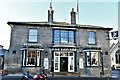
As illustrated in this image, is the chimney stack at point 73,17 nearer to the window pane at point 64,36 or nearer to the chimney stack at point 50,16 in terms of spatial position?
the window pane at point 64,36

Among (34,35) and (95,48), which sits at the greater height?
(34,35)

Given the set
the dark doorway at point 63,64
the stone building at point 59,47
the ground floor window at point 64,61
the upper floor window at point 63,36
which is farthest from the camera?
the upper floor window at point 63,36

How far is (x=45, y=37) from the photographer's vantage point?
66.0ft

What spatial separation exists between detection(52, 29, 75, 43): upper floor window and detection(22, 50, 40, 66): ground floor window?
2772 mm

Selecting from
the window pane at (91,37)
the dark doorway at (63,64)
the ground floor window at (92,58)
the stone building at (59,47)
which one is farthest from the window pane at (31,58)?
the window pane at (91,37)

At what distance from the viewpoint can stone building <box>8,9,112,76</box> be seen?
63.7 ft

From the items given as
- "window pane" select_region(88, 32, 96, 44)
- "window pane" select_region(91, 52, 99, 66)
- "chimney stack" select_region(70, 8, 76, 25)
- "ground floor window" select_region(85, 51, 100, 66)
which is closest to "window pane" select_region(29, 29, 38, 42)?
"chimney stack" select_region(70, 8, 76, 25)

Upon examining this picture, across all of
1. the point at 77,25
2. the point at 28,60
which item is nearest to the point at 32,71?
the point at 28,60

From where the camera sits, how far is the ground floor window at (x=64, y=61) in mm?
20156

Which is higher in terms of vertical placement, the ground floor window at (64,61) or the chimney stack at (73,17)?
the chimney stack at (73,17)

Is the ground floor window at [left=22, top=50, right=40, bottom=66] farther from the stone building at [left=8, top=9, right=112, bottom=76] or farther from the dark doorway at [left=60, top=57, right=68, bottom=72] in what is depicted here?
the dark doorway at [left=60, top=57, right=68, bottom=72]

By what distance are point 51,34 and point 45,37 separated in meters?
0.84

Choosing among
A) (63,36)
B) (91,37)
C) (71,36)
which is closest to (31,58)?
(63,36)

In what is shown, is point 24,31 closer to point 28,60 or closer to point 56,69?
point 28,60
